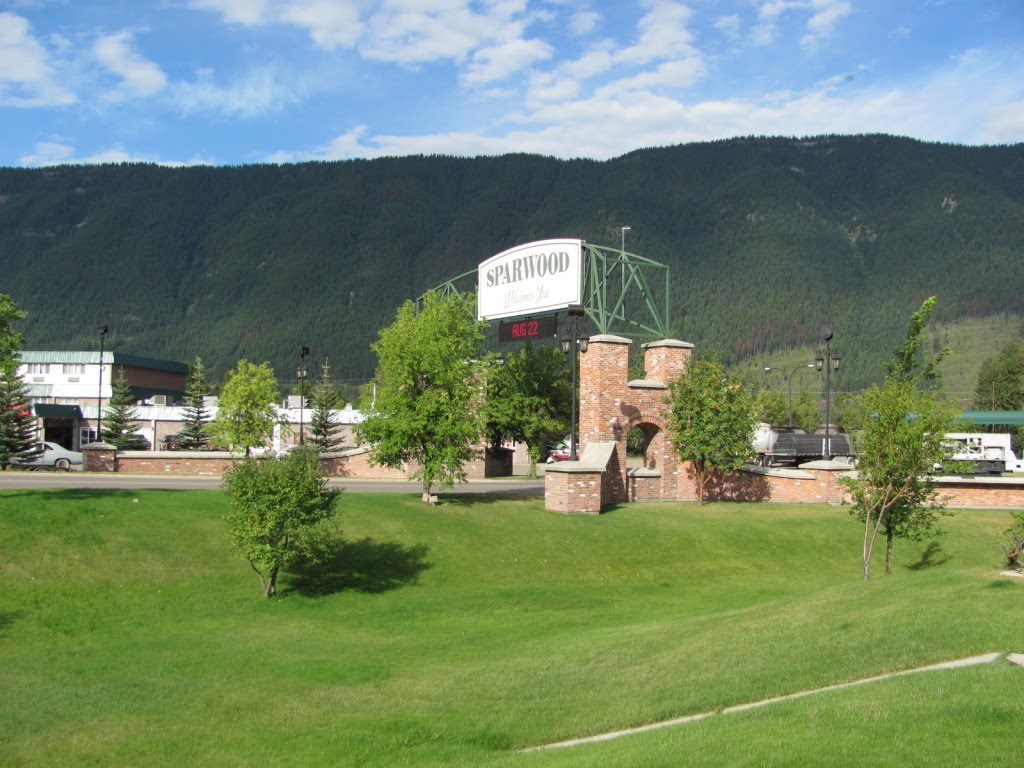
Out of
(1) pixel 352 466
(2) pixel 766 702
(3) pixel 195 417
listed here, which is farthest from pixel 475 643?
(3) pixel 195 417

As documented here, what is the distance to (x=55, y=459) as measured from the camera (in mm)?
47344

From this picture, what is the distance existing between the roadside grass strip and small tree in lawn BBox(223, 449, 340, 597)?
1052 cm

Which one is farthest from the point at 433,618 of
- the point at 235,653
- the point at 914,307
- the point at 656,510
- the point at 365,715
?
the point at 914,307

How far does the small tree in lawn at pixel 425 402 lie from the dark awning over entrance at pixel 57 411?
3625cm

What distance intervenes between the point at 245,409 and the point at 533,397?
1491 cm

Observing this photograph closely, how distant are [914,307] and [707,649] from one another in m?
202

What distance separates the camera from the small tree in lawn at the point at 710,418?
106 feet

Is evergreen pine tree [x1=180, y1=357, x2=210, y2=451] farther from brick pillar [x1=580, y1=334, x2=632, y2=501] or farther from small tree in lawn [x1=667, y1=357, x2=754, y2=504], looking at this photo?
small tree in lawn [x1=667, y1=357, x2=754, y2=504]

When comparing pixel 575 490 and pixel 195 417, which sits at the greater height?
pixel 195 417

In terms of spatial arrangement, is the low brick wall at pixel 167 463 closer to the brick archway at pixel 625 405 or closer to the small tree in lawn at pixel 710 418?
the brick archway at pixel 625 405

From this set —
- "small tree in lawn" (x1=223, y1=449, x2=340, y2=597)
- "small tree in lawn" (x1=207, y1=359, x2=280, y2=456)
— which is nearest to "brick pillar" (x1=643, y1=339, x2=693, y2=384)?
"small tree in lawn" (x1=223, y1=449, x2=340, y2=597)

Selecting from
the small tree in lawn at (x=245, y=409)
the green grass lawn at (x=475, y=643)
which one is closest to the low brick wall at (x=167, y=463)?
the small tree in lawn at (x=245, y=409)

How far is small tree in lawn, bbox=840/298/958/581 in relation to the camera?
22156 millimetres

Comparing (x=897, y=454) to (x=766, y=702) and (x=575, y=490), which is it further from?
(x=766, y=702)
